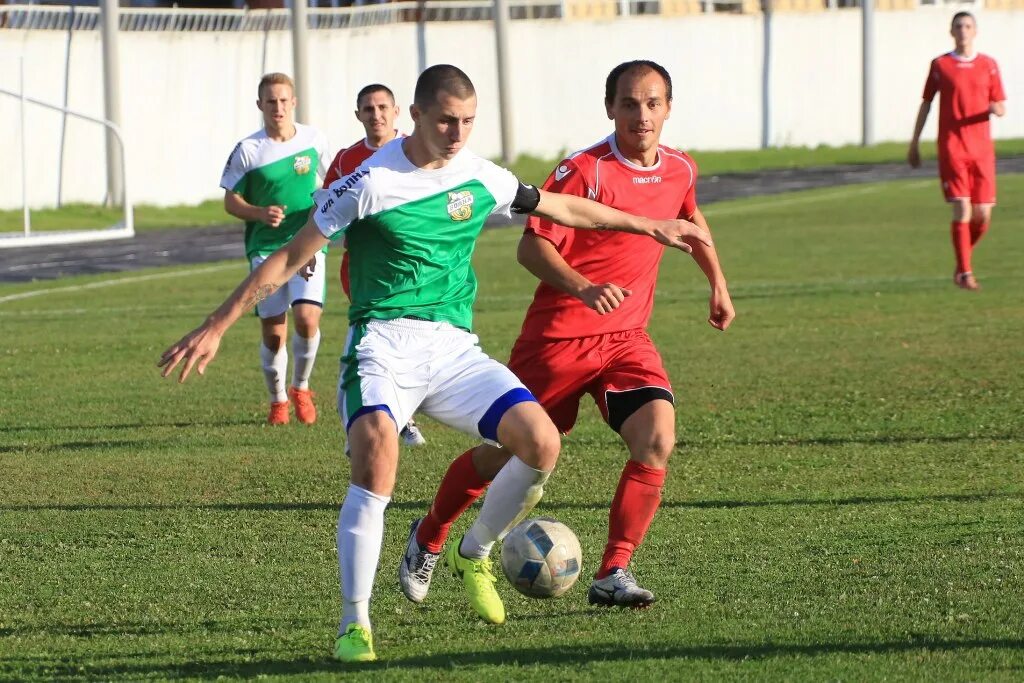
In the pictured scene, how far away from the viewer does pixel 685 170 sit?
22.6 ft

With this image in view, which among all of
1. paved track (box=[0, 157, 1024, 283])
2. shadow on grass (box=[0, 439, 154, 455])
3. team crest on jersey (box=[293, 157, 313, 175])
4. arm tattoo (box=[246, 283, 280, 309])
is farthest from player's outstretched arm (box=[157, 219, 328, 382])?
paved track (box=[0, 157, 1024, 283])

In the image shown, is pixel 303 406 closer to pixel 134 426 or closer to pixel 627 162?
pixel 134 426

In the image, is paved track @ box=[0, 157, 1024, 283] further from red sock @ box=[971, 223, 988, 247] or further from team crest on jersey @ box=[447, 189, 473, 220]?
team crest on jersey @ box=[447, 189, 473, 220]

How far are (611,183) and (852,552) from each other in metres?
1.76

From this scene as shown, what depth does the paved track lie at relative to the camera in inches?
946

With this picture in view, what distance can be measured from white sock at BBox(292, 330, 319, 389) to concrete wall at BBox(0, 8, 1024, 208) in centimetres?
1421

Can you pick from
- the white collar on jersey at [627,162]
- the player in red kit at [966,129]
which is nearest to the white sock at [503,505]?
the white collar on jersey at [627,162]

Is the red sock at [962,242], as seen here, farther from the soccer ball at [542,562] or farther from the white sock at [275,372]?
the soccer ball at [542,562]

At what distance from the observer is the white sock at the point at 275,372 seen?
428 inches

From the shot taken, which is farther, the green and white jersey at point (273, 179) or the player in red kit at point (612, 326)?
the green and white jersey at point (273, 179)

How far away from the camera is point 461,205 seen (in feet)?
19.4

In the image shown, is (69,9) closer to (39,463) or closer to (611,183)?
(39,463)

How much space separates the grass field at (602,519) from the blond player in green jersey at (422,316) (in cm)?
40

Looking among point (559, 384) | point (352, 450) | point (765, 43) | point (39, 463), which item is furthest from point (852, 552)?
point (765, 43)
